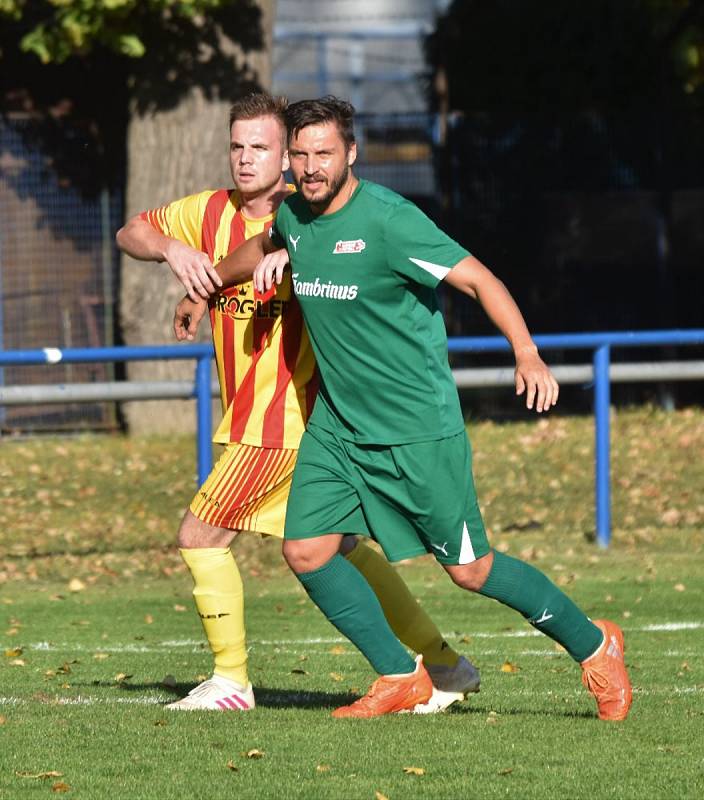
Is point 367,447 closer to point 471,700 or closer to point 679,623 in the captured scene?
point 471,700

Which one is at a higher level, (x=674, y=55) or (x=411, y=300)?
(x=674, y=55)

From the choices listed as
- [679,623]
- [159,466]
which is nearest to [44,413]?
[159,466]

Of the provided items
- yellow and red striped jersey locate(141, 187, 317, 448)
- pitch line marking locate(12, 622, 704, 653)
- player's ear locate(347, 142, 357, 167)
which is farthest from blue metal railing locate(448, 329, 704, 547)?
player's ear locate(347, 142, 357, 167)

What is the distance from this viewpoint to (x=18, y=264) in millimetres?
15312

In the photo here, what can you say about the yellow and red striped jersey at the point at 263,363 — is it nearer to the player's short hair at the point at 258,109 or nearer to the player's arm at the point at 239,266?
the player's arm at the point at 239,266

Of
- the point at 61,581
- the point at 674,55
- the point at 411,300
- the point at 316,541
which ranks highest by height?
the point at 674,55

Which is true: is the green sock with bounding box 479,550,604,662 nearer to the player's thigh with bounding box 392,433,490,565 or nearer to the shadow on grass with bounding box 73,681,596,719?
the player's thigh with bounding box 392,433,490,565

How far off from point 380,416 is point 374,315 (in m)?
0.36

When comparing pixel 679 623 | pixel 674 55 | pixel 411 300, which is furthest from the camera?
pixel 674 55

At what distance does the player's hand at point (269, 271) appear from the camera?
604 centimetres

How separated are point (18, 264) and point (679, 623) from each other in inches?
325

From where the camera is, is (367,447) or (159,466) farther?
(159,466)

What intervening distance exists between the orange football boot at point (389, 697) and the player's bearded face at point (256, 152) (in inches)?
74.3

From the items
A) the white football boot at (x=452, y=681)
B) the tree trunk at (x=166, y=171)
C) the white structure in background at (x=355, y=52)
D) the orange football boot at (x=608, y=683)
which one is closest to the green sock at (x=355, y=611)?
the white football boot at (x=452, y=681)
